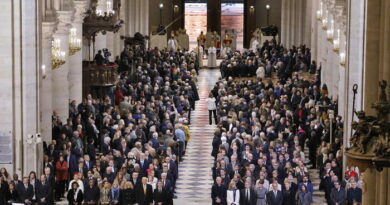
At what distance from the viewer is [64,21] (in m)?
48.2

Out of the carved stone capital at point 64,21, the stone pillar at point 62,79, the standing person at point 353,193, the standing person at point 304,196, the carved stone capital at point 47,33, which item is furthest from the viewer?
the carved stone capital at point 64,21

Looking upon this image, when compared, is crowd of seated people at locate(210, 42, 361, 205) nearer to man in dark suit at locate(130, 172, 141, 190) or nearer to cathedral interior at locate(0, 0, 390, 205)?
cathedral interior at locate(0, 0, 390, 205)

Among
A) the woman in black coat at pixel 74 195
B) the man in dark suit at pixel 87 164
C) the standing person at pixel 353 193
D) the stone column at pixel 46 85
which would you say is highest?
the stone column at pixel 46 85

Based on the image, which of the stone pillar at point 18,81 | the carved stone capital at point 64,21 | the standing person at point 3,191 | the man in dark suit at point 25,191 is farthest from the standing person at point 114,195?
the carved stone capital at point 64,21

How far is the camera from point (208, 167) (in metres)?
45.3

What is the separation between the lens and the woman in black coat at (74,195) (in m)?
35.2

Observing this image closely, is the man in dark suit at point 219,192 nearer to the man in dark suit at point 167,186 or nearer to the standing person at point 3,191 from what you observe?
the man in dark suit at point 167,186

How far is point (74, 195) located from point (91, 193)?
55cm

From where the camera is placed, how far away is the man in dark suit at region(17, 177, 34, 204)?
115ft

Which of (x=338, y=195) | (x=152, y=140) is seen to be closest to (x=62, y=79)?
(x=152, y=140)

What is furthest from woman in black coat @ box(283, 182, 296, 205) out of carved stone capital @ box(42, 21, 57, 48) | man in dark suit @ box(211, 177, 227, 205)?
carved stone capital @ box(42, 21, 57, 48)

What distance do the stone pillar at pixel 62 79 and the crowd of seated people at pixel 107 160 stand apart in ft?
2.17

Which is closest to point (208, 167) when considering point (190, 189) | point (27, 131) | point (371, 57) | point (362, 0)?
point (190, 189)

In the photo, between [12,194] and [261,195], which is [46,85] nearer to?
[12,194]
